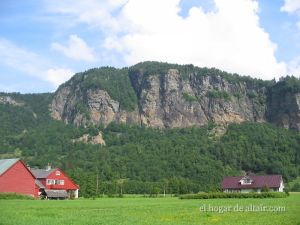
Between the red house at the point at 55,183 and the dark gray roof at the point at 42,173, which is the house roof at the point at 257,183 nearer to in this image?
the red house at the point at 55,183

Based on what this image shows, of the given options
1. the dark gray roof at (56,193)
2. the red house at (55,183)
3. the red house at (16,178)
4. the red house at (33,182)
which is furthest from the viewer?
the red house at (55,183)

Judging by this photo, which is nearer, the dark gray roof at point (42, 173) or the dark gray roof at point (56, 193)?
the dark gray roof at point (56, 193)

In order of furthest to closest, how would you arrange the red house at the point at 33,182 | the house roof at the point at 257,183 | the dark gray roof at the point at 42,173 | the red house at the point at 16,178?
the house roof at the point at 257,183 < the dark gray roof at the point at 42,173 < the red house at the point at 33,182 < the red house at the point at 16,178

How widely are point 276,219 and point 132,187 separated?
102193 mm

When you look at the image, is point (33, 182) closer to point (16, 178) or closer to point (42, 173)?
point (16, 178)

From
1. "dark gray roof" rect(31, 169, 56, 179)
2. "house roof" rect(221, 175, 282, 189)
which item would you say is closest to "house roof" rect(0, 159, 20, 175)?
"dark gray roof" rect(31, 169, 56, 179)

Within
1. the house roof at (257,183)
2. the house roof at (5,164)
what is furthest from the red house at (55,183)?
the house roof at (257,183)

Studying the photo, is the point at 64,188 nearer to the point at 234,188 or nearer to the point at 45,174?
the point at 45,174

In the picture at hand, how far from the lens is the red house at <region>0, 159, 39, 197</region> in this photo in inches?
3014

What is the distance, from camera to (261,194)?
76.2 meters

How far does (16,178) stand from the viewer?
257ft

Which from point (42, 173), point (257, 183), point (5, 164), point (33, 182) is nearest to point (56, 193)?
point (42, 173)

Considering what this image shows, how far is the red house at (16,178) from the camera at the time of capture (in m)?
76.6

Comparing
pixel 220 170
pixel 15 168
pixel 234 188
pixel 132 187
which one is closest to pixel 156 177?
pixel 220 170
